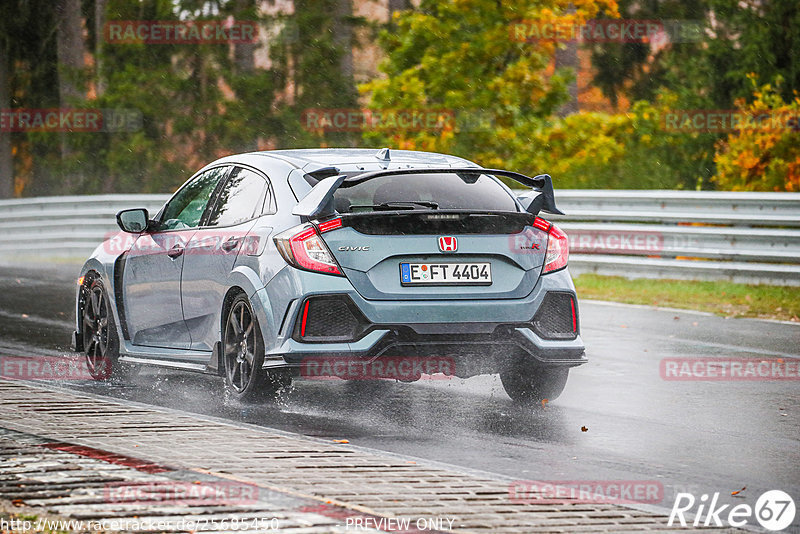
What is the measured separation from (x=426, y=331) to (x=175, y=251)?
2.17 m

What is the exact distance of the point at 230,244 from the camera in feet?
29.6

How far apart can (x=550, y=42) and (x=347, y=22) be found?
15156 mm

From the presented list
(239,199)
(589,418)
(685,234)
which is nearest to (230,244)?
(239,199)

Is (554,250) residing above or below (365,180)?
below

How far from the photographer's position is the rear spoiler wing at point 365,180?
8.37m

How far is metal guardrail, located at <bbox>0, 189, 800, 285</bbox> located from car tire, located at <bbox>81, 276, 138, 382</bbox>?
26.9 ft

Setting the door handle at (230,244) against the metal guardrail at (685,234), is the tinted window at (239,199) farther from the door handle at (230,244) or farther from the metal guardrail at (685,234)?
the metal guardrail at (685,234)

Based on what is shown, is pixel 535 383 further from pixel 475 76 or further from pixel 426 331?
pixel 475 76

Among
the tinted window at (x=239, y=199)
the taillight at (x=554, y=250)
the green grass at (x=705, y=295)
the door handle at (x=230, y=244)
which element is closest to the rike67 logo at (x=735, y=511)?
the taillight at (x=554, y=250)

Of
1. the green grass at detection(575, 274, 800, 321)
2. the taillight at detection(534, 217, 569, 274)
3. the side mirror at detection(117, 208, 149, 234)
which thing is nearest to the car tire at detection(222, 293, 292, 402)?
the side mirror at detection(117, 208, 149, 234)

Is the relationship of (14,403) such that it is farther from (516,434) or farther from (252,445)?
(516,434)

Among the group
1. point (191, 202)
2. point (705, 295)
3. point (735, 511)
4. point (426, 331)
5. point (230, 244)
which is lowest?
point (705, 295)

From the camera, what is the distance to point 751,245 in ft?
53.9

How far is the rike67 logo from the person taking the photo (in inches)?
231
